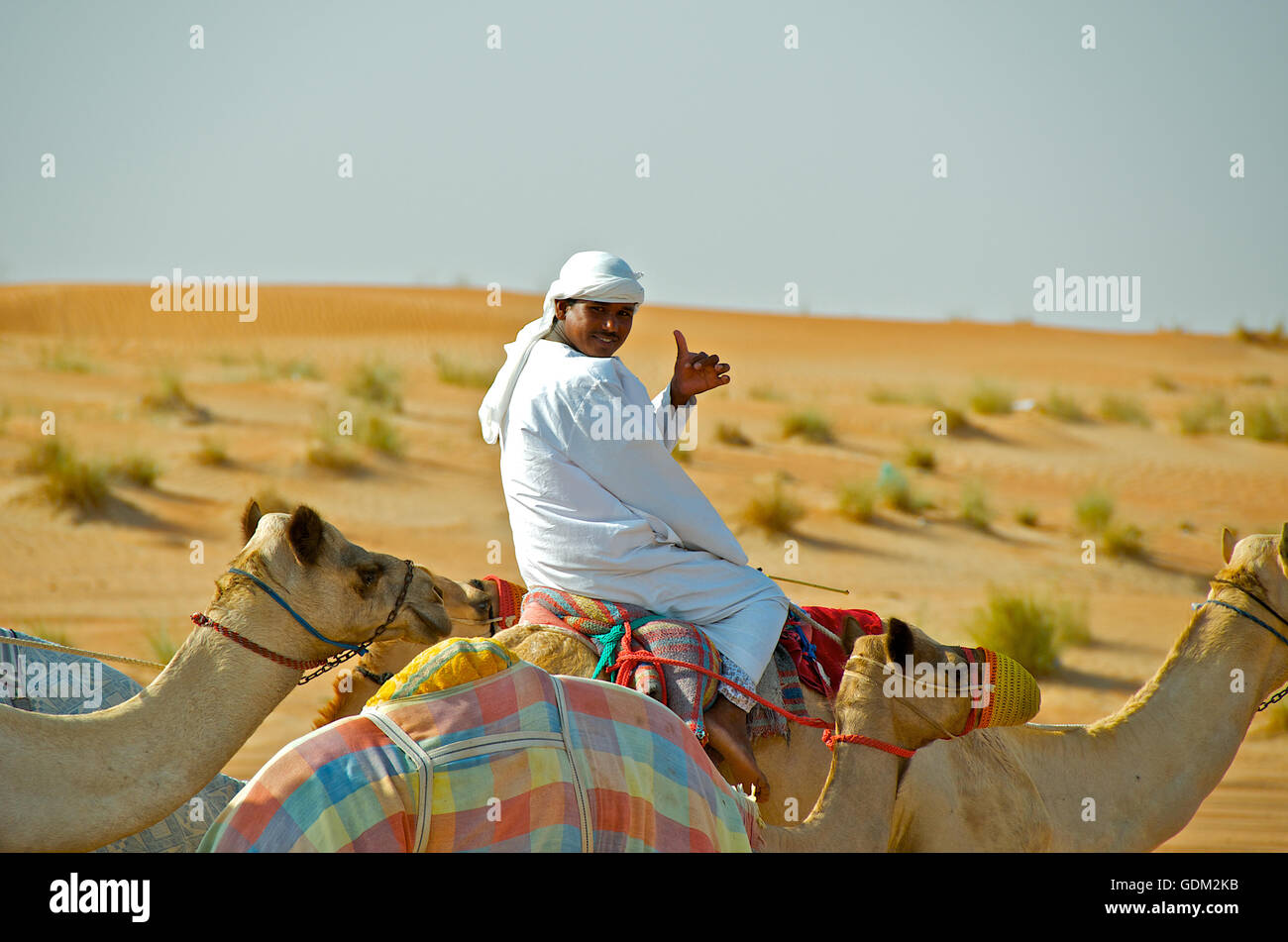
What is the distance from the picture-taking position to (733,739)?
460 cm

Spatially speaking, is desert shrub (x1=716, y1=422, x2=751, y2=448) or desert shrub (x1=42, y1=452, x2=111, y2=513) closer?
desert shrub (x1=42, y1=452, x2=111, y2=513)

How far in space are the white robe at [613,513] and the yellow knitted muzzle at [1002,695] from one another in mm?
770

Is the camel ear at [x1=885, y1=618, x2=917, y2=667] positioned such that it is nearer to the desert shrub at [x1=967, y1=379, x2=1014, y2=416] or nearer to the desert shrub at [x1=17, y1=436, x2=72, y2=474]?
the desert shrub at [x1=17, y1=436, x2=72, y2=474]

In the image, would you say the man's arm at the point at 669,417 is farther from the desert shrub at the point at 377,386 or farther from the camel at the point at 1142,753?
the desert shrub at the point at 377,386

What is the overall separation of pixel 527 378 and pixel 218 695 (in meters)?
1.76

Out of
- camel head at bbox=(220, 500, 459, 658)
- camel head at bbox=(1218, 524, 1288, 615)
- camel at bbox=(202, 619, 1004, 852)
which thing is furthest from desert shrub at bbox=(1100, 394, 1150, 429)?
camel head at bbox=(220, 500, 459, 658)

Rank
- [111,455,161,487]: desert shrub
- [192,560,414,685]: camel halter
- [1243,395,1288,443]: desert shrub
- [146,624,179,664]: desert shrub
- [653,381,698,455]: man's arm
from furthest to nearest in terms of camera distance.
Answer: [1243,395,1288,443]: desert shrub, [111,455,161,487]: desert shrub, [146,624,179,664]: desert shrub, [653,381,698,455]: man's arm, [192,560,414,685]: camel halter

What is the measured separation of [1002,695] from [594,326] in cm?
206

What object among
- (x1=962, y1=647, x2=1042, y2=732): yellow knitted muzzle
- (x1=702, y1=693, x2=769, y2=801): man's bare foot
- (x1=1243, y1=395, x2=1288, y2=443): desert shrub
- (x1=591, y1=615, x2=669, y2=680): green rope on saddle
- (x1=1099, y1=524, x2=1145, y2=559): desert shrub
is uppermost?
(x1=1243, y1=395, x2=1288, y2=443): desert shrub

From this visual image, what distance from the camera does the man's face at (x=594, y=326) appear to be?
5168 mm

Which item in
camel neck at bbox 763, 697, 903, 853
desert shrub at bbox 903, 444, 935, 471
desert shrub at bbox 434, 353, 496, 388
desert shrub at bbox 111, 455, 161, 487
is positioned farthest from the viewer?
desert shrub at bbox 434, 353, 496, 388

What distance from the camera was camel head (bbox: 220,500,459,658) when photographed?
4.00 meters
